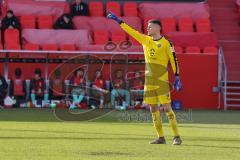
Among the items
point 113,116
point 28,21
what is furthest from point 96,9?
point 113,116

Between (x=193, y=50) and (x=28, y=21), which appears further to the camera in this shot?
(x=28, y=21)

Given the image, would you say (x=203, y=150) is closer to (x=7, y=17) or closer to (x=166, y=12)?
(x=7, y=17)

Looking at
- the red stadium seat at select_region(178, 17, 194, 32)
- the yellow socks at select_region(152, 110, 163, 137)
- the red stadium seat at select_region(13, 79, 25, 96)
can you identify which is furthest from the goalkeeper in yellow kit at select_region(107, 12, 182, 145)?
the red stadium seat at select_region(178, 17, 194, 32)

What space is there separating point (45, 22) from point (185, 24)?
5076mm

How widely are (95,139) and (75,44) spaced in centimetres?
1163

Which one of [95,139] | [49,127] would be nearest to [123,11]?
[49,127]

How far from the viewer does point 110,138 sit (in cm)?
1212

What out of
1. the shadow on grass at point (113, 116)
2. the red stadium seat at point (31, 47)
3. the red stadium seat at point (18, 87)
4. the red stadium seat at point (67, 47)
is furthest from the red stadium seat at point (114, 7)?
the shadow on grass at point (113, 116)

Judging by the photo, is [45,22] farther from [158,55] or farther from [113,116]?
[158,55]

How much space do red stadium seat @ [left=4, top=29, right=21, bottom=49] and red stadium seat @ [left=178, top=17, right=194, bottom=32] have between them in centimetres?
599

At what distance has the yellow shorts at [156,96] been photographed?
37.9 feet

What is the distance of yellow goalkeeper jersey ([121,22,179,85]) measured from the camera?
11.7m

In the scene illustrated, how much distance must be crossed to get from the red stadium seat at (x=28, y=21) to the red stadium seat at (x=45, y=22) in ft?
0.70

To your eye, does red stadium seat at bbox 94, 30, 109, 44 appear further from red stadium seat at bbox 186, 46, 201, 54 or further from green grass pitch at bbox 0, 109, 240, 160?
green grass pitch at bbox 0, 109, 240, 160
